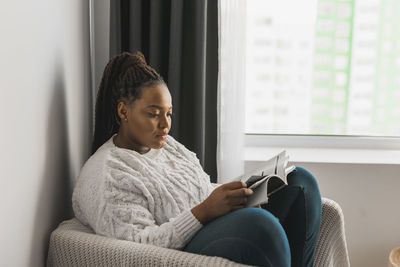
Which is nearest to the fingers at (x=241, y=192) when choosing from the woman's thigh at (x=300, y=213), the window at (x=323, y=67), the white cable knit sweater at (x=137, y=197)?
the white cable knit sweater at (x=137, y=197)

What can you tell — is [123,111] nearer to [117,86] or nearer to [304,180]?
[117,86]

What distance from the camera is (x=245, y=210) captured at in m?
1.11

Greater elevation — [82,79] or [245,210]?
[82,79]

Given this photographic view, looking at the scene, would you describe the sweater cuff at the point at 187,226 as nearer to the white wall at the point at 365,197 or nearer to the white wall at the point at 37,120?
the white wall at the point at 37,120

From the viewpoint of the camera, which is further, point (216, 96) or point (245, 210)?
point (216, 96)

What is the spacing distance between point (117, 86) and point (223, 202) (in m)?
0.50

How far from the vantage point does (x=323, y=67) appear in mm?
2320

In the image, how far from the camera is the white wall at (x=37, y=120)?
0.95 metres

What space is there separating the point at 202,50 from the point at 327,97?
0.80m

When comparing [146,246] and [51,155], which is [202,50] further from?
[146,246]

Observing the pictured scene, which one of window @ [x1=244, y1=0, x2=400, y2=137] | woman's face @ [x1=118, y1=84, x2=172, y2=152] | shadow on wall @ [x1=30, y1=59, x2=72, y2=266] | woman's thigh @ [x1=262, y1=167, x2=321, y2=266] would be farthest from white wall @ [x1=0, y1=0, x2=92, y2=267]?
window @ [x1=244, y1=0, x2=400, y2=137]

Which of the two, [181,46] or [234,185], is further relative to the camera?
[181,46]

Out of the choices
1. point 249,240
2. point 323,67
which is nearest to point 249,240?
point 249,240

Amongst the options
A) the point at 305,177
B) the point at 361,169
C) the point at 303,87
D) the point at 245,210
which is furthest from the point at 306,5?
the point at 245,210
